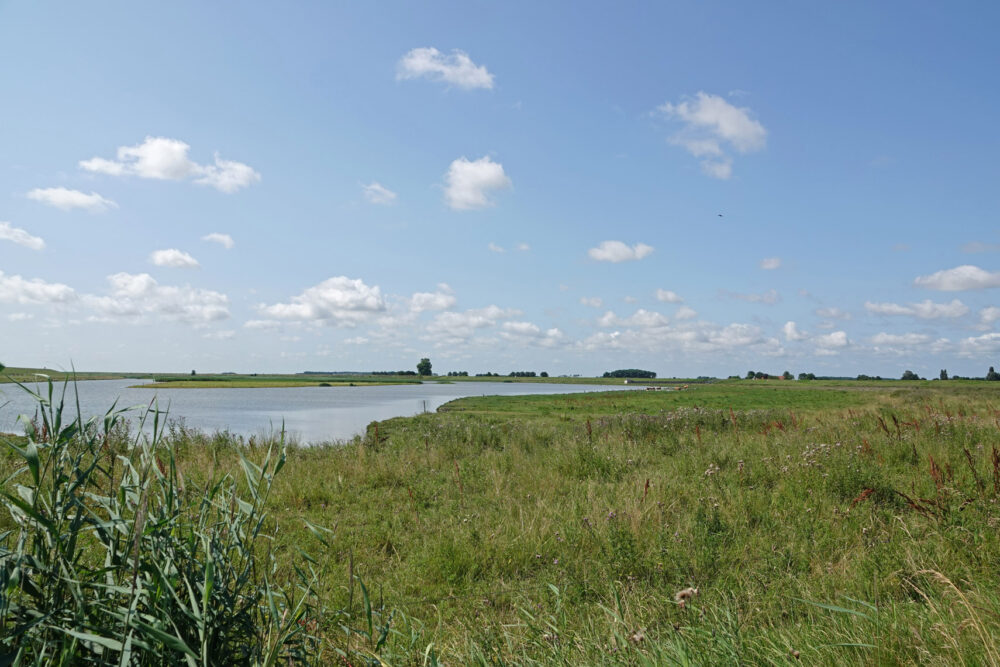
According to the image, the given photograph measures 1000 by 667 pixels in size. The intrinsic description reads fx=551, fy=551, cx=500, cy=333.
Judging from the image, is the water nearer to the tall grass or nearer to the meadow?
the tall grass

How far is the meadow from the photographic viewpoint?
93.7 inches

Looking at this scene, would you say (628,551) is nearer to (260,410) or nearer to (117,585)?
(117,585)

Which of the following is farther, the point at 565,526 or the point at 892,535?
the point at 565,526

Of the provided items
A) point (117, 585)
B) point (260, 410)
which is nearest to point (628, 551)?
point (117, 585)

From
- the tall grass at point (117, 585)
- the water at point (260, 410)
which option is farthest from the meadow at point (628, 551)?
the water at point (260, 410)

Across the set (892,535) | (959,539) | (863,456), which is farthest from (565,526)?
(863,456)

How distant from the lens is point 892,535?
16.1 ft

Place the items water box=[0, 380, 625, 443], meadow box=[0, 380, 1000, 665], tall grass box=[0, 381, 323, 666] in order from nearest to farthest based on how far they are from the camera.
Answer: tall grass box=[0, 381, 323, 666] → meadow box=[0, 380, 1000, 665] → water box=[0, 380, 625, 443]

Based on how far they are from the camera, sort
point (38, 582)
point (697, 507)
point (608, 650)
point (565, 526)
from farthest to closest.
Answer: point (697, 507), point (565, 526), point (608, 650), point (38, 582)

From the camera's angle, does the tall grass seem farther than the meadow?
No

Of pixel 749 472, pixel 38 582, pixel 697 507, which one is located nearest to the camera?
pixel 38 582

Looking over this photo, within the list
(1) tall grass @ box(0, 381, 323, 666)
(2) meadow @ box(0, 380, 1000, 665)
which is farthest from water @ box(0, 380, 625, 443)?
(2) meadow @ box(0, 380, 1000, 665)

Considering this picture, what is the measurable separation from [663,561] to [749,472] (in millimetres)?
3302

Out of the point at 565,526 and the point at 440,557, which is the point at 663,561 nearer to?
the point at 565,526
